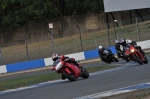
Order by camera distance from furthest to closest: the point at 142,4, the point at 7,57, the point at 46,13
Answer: the point at 46,13 → the point at 142,4 → the point at 7,57

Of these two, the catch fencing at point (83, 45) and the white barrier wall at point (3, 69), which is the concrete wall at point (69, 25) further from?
the white barrier wall at point (3, 69)

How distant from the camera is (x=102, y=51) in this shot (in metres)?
28.2

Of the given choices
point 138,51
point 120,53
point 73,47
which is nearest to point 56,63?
point 138,51

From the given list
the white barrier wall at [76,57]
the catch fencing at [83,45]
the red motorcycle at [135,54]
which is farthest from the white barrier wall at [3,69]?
the red motorcycle at [135,54]

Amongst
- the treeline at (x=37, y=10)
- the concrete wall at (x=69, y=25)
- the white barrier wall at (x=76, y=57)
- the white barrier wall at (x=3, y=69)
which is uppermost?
the treeline at (x=37, y=10)

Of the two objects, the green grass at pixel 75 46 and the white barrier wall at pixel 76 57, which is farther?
the green grass at pixel 75 46

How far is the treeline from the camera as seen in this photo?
64688 mm

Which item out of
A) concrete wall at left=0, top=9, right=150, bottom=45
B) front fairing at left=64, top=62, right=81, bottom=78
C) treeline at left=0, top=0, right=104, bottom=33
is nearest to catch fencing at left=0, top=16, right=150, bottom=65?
concrete wall at left=0, top=9, right=150, bottom=45

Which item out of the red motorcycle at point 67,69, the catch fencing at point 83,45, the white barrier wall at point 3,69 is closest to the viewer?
the red motorcycle at point 67,69

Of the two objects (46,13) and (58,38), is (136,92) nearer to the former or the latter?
(58,38)

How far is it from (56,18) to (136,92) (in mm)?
52862

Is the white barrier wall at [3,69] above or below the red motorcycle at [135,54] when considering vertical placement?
below

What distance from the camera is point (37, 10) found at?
2574 inches

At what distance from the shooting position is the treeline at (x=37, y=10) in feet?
212
